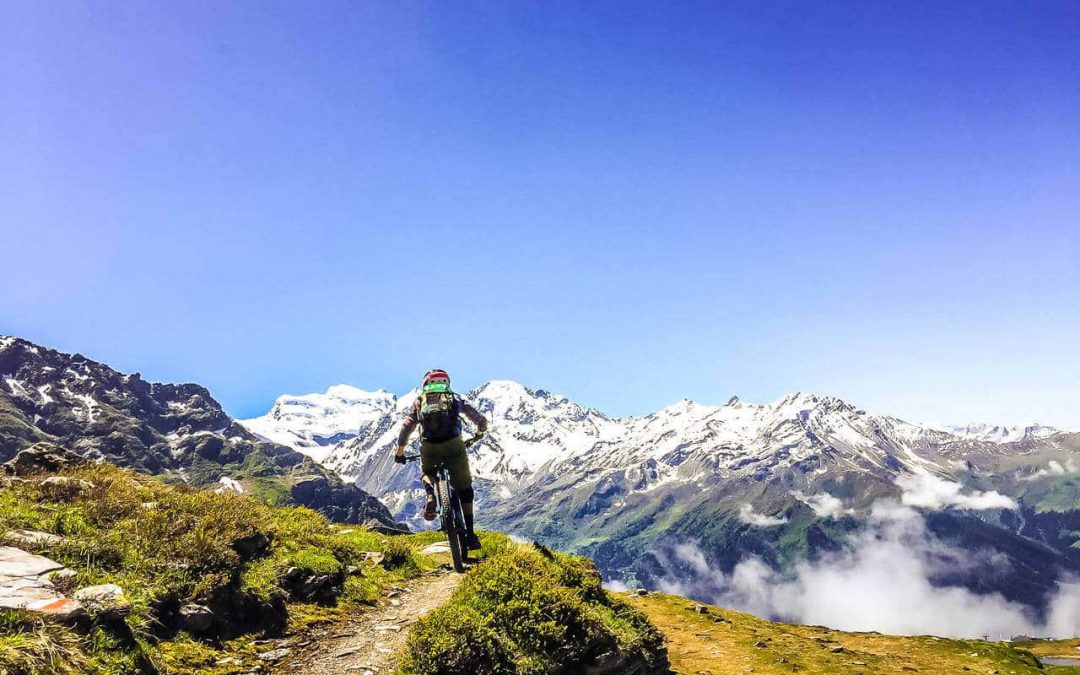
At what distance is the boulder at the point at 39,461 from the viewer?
1223cm

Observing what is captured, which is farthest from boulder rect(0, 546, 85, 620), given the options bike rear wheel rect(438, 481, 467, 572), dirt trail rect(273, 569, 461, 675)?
bike rear wheel rect(438, 481, 467, 572)

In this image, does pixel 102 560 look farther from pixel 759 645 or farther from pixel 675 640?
pixel 759 645

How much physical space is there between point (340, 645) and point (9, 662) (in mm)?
6056

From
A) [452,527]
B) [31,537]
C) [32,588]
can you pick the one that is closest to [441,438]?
[452,527]

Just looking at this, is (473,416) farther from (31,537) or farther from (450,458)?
(31,537)

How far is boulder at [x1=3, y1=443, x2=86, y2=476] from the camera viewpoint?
1223 centimetres

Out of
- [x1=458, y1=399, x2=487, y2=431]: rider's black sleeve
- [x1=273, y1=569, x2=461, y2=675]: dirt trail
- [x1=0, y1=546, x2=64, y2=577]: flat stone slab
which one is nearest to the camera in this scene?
[x1=0, y1=546, x2=64, y2=577]: flat stone slab

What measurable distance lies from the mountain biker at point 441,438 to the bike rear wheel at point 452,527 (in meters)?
0.26

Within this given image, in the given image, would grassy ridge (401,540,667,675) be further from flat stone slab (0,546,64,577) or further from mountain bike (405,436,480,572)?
flat stone slab (0,546,64,577)

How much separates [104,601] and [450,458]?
30.5 ft

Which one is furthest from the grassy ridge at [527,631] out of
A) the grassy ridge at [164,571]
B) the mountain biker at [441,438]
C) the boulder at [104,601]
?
the boulder at [104,601]

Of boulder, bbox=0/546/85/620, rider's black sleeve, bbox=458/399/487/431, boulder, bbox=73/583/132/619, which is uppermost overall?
rider's black sleeve, bbox=458/399/487/431

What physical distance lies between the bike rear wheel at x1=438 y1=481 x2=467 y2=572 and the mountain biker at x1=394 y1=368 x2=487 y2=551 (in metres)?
0.26

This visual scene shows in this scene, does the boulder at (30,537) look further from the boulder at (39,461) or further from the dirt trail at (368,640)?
the dirt trail at (368,640)
